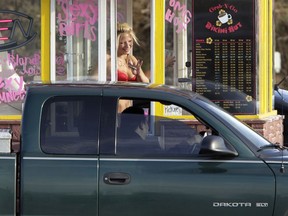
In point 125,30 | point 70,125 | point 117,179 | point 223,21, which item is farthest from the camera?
point 125,30

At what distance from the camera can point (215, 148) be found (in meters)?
5.89

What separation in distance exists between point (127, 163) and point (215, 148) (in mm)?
652

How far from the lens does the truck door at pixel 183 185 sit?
585 centimetres

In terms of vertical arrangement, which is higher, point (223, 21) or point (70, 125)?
point (223, 21)

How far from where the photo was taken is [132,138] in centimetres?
610

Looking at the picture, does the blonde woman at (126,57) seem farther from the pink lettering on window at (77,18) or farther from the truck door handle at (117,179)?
the truck door handle at (117,179)

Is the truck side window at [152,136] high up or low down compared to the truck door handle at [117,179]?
up

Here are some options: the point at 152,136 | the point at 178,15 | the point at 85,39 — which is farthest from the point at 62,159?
the point at 178,15

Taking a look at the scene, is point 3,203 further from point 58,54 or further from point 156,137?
point 58,54

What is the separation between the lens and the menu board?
1160cm

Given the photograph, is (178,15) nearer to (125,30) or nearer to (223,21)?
(223,21)

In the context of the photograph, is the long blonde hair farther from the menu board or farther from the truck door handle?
the truck door handle

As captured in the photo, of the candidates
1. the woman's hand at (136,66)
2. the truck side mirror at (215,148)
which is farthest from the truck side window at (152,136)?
the woman's hand at (136,66)

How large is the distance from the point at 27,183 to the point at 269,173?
1.77m
